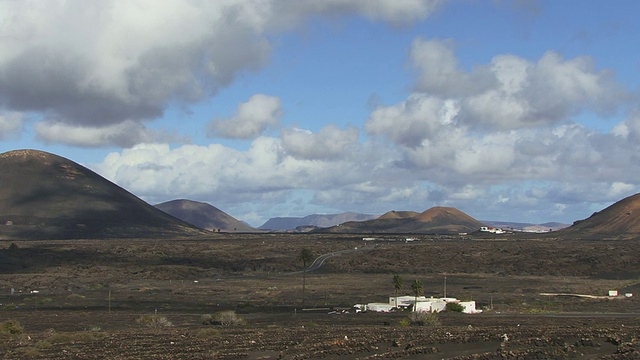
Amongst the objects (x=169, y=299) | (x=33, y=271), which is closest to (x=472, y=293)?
(x=169, y=299)

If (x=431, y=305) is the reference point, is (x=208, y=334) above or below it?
below

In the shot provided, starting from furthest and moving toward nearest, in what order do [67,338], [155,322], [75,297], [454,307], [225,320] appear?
[75,297] < [454,307] < [225,320] < [155,322] < [67,338]

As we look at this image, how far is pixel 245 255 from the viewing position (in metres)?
183

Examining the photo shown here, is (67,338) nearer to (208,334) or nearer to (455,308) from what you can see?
(208,334)

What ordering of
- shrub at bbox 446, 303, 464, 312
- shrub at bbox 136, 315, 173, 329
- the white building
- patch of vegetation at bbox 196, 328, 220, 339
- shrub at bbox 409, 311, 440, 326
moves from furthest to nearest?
the white building < shrub at bbox 446, 303, 464, 312 < shrub at bbox 136, 315, 173, 329 < shrub at bbox 409, 311, 440, 326 < patch of vegetation at bbox 196, 328, 220, 339

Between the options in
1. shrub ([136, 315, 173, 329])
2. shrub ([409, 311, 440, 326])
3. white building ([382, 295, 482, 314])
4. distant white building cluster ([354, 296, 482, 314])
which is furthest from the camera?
distant white building cluster ([354, 296, 482, 314])

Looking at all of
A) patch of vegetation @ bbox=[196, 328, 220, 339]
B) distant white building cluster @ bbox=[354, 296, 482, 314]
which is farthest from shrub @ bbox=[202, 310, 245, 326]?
distant white building cluster @ bbox=[354, 296, 482, 314]

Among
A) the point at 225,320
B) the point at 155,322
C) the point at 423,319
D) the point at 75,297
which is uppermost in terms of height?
the point at 423,319

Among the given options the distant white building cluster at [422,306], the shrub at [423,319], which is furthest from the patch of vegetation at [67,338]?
the distant white building cluster at [422,306]

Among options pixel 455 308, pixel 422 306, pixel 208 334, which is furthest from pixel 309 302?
pixel 208 334

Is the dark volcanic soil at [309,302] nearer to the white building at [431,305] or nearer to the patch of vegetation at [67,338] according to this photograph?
the patch of vegetation at [67,338]

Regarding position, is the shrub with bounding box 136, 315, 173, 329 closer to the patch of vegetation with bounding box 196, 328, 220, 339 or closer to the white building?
the patch of vegetation with bounding box 196, 328, 220, 339

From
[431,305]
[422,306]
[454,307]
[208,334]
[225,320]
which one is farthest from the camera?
[431,305]

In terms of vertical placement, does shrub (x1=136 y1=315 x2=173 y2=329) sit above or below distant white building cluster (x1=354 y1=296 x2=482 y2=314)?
below
